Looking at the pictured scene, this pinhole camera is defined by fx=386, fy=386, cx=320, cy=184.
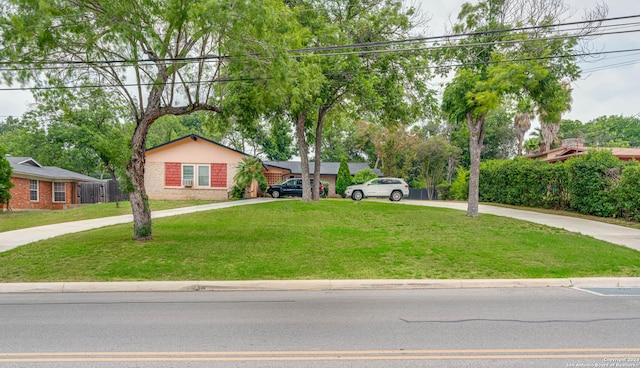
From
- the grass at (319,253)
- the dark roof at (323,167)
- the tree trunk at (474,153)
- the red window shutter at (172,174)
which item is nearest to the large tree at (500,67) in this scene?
the tree trunk at (474,153)

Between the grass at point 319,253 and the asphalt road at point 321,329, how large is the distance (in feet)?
3.62

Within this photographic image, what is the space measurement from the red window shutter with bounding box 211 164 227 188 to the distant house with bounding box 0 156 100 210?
10.8 meters

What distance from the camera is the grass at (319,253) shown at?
836 cm

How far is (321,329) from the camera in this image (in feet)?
16.9

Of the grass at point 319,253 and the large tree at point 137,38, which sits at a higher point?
the large tree at point 137,38

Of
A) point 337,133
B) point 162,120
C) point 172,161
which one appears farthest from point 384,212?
point 162,120

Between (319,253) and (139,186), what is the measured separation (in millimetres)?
5185

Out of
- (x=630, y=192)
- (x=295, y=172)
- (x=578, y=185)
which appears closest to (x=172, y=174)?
(x=295, y=172)

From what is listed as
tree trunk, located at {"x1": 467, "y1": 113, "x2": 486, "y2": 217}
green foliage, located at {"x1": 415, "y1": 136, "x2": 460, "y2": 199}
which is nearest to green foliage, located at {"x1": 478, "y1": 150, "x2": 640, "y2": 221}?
tree trunk, located at {"x1": 467, "y1": 113, "x2": 486, "y2": 217}

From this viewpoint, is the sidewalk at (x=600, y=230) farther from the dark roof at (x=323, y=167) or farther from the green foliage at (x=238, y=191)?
the dark roof at (x=323, y=167)

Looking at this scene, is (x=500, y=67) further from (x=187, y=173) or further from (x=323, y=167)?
(x=323, y=167)

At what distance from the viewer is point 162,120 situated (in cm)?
5250

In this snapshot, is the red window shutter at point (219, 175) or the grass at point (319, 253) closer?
the grass at point (319, 253)

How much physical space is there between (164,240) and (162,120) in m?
46.2
